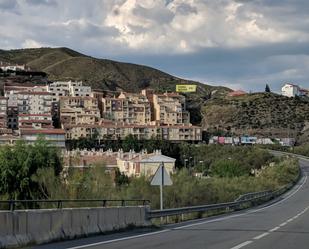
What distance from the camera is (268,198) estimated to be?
5616 cm

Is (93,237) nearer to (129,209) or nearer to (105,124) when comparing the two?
(129,209)

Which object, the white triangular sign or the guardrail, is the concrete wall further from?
the white triangular sign

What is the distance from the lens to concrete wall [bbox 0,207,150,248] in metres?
13.4

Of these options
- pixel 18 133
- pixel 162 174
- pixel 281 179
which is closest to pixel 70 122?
pixel 18 133

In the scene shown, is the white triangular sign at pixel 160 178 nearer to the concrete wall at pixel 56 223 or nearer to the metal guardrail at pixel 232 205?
the metal guardrail at pixel 232 205

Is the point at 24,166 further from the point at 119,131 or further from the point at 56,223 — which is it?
the point at 119,131

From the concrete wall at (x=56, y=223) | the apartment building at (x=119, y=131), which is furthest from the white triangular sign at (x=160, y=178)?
the apartment building at (x=119, y=131)

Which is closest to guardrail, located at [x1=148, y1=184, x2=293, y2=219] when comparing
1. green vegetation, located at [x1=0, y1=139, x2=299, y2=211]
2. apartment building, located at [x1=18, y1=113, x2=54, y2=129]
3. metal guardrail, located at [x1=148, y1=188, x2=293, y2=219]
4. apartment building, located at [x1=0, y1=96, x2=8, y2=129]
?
metal guardrail, located at [x1=148, y1=188, x2=293, y2=219]

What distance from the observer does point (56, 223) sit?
1559 cm

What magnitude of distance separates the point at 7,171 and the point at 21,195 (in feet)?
26.5

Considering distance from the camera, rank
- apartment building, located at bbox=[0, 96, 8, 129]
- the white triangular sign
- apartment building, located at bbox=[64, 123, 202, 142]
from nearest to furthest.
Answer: the white triangular sign, apartment building, located at bbox=[64, 123, 202, 142], apartment building, located at bbox=[0, 96, 8, 129]

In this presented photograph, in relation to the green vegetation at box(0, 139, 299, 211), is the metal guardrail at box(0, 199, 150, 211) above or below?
above

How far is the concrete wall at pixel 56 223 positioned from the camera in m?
13.4

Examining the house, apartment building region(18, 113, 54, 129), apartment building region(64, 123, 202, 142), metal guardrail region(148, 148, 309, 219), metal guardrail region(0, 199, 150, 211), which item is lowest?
the house
